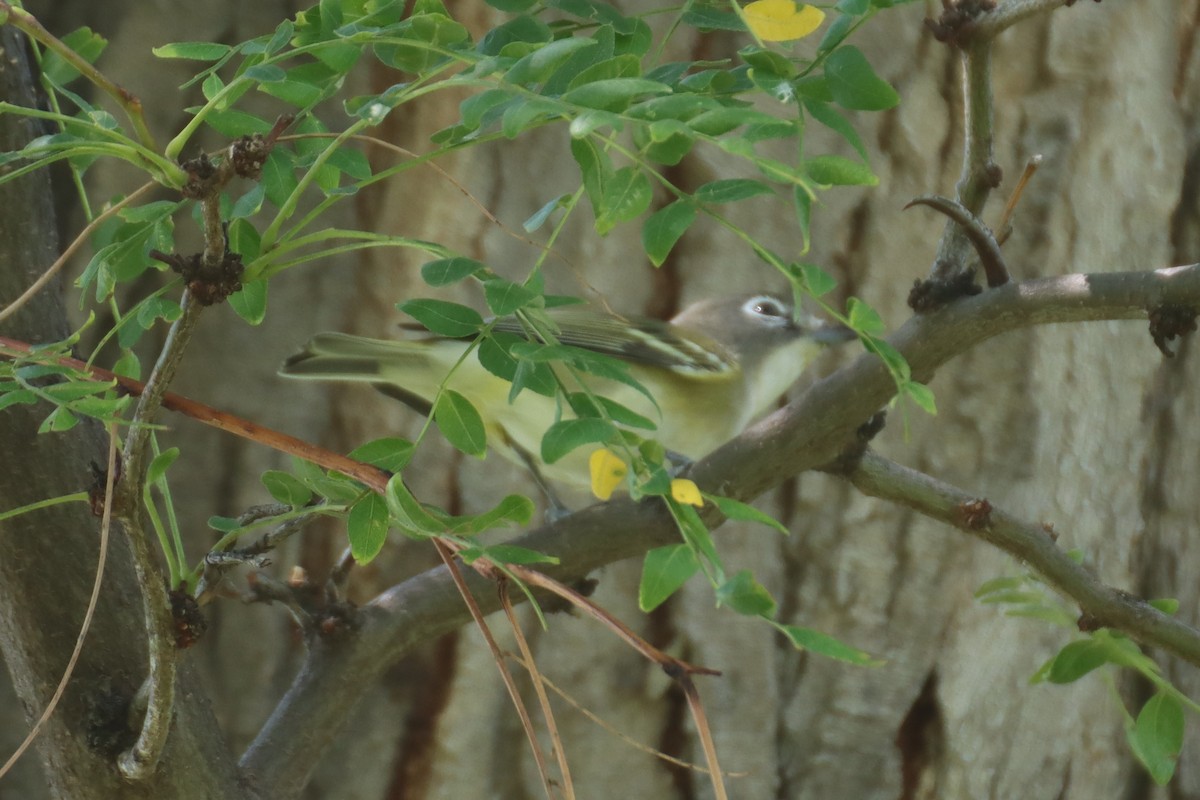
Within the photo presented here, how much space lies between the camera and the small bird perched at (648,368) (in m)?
1.65

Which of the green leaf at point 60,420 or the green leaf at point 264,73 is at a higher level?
the green leaf at point 264,73

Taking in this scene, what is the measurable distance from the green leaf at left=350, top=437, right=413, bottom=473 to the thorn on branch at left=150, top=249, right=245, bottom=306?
17cm

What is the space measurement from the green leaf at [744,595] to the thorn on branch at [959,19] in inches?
24.1

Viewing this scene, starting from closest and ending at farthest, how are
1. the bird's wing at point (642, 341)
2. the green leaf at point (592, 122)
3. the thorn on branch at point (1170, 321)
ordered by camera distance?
the green leaf at point (592, 122), the thorn on branch at point (1170, 321), the bird's wing at point (642, 341)

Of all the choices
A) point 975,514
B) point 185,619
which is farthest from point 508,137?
point 975,514

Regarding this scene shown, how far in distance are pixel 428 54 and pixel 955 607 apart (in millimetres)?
1305

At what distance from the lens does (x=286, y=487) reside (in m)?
0.94

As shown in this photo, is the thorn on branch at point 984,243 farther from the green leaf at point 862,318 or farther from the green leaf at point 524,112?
the green leaf at point 524,112

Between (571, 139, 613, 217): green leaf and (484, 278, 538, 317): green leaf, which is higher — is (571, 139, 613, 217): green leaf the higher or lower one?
the higher one

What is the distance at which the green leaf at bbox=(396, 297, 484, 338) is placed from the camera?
0.85 meters

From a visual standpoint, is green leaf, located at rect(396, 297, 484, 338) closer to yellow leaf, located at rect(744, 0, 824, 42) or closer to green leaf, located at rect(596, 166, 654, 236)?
green leaf, located at rect(596, 166, 654, 236)

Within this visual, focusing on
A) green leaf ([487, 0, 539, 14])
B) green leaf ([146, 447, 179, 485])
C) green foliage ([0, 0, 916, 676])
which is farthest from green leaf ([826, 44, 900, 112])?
green leaf ([146, 447, 179, 485])

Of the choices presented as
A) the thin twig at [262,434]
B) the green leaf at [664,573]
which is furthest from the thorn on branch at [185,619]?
the green leaf at [664,573]

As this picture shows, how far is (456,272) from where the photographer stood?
854 mm
